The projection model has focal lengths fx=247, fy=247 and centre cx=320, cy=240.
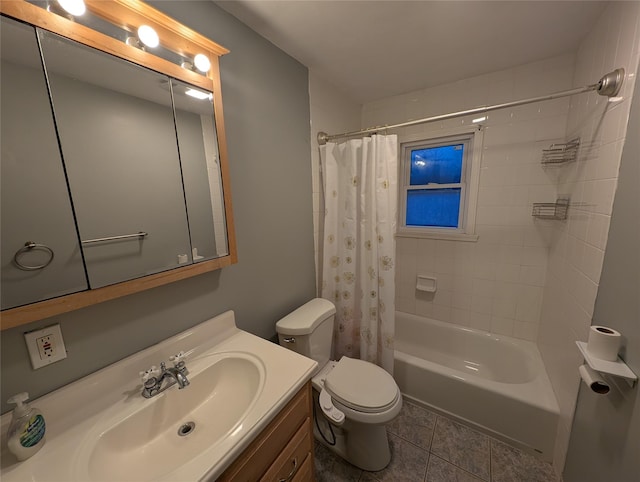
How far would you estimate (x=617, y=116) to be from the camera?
1020 mm

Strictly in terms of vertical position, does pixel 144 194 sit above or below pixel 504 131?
below

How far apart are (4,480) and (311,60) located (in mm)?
2106

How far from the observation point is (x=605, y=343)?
0.88 meters

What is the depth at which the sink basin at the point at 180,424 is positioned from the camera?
0.73 meters

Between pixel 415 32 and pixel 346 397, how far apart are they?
1.97 meters

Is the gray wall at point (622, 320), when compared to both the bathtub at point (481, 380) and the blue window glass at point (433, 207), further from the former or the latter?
the blue window glass at point (433, 207)

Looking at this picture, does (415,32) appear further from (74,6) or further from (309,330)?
(309,330)

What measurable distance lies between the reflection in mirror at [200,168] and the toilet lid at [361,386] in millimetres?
966

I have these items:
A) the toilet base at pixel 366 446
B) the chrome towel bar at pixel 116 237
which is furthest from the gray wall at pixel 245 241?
the toilet base at pixel 366 446

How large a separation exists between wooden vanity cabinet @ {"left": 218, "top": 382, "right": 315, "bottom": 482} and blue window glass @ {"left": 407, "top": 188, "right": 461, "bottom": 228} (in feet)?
6.06

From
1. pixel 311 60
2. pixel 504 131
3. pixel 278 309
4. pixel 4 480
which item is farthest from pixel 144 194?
pixel 504 131

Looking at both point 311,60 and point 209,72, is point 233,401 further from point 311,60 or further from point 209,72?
point 311,60

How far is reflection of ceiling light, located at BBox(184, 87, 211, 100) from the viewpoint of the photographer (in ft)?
3.37

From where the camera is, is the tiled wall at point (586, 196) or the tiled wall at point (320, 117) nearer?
the tiled wall at point (586, 196)
